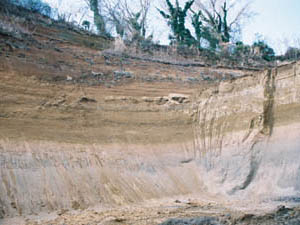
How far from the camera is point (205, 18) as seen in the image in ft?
90.5

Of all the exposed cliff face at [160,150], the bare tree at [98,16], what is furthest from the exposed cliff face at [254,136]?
the bare tree at [98,16]

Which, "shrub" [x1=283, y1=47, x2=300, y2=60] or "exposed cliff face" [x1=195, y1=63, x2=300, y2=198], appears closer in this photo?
"exposed cliff face" [x1=195, y1=63, x2=300, y2=198]

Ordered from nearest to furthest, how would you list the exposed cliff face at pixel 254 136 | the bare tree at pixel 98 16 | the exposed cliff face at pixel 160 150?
the exposed cliff face at pixel 160 150 < the exposed cliff face at pixel 254 136 < the bare tree at pixel 98 16

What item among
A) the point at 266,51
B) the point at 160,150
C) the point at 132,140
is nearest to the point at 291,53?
the point at 266,51

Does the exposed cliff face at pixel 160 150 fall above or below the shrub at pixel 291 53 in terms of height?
below

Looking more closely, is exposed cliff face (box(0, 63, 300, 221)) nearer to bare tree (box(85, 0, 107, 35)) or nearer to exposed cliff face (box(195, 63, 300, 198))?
exposed cliff face (box(195, 63, 300, 198))

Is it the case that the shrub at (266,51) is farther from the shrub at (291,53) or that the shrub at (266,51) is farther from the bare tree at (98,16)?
the bare tree at (98,16)

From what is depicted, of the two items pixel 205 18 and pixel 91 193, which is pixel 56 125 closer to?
pixel 91 193

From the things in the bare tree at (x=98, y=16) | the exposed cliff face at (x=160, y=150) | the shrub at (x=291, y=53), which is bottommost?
the exposed cliff face at (x=160, y=150)

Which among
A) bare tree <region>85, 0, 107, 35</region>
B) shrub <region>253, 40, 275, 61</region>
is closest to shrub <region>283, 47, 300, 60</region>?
shrub <region>253, 40, 275, 61</region>

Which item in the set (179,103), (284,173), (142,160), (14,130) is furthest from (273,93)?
(14,130)

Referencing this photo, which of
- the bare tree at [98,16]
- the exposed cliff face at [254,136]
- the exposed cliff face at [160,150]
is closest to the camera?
the exposed cliff face at [160,150]

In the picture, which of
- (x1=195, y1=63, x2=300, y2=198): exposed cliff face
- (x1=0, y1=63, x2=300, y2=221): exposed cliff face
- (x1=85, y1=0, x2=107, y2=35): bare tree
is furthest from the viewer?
(x1=85, y1=0, x2=107, y2=35): bare tree

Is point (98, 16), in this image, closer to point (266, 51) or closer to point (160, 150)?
point (266, 51)
